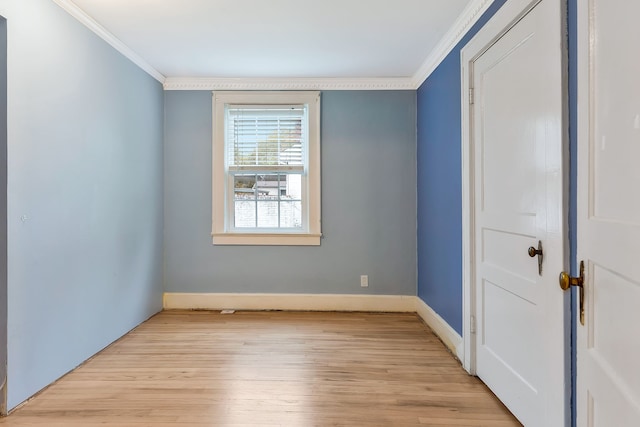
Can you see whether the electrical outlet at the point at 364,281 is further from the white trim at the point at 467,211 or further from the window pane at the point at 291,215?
the white trim at the point at 467,211

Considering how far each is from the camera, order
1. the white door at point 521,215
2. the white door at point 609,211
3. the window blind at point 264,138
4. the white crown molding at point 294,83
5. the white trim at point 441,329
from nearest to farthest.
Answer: the white door at point 609,211
the white door at point 521,215
the white trim at point 441,329
the white crown molding at point 294,83
the window blind at point 264,138

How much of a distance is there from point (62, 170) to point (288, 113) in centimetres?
211

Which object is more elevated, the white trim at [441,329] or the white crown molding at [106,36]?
the white crown molding at [106,36]

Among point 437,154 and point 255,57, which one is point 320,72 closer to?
point 255,57

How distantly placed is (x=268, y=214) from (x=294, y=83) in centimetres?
138

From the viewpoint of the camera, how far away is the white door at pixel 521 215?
1474 mm

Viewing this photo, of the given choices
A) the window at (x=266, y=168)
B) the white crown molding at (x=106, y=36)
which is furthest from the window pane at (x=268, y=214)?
the white crown molding at (x=106, y=36)

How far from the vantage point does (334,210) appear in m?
3.60

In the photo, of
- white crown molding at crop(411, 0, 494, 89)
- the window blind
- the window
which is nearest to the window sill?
the window

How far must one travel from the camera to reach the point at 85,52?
2387 millimetres

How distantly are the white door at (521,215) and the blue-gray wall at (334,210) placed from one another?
1.35m

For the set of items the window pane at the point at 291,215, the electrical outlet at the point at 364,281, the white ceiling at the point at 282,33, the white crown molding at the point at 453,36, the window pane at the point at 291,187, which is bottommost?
the electrical outlet at the point at 364,281

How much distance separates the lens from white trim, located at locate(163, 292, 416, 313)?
141 inches

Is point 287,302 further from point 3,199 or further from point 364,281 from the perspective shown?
point 3,199
